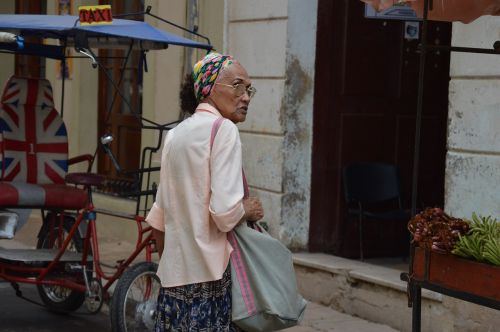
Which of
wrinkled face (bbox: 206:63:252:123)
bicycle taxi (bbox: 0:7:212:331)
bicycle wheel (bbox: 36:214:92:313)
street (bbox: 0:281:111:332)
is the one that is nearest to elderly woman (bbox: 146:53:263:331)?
wrinkled face (bbox: 206:63:252:123)

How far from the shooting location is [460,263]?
474cm

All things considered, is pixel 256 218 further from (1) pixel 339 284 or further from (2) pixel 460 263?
(1) pixel 339 284

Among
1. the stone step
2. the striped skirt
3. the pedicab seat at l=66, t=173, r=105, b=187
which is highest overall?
the pedicab seat at l=66, t=173, r=105, b=187

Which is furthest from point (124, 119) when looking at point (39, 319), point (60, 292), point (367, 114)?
point (39, 319)

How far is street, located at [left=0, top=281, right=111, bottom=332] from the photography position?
7.57 m

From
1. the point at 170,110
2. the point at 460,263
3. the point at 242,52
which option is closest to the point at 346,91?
the point at 242,52

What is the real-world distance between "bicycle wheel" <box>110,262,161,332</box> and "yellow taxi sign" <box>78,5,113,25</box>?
1677mm

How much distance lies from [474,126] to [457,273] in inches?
92.5

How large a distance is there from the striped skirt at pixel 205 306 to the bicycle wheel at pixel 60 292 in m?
3.36

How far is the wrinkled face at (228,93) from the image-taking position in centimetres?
456

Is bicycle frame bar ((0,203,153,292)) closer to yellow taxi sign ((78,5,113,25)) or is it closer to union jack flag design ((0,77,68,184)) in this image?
union jack flag design ((0,77,68,184))

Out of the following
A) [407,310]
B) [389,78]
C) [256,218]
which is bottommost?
[407,310]

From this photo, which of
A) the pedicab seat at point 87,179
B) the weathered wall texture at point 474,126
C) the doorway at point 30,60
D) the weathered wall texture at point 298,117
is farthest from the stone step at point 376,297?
the doorway at point 30,60

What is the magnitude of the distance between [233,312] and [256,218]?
1.35ft
